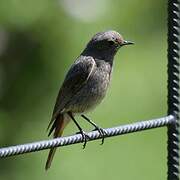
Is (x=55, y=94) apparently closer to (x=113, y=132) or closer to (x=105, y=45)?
(x=105, y=45)

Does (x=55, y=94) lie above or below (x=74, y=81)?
below

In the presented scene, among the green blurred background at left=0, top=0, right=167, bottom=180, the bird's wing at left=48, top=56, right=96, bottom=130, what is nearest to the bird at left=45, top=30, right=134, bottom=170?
the bird's wing at left=48, top=56, right=96, bottom=130

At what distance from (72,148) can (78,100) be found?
4.08 m

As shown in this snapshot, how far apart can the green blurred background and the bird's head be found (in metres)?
3.41

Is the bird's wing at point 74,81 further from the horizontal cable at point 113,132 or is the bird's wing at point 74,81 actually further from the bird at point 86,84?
the horizontal cable at point 113,132

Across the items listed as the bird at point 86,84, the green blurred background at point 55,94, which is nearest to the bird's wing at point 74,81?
the bird at point 86,84

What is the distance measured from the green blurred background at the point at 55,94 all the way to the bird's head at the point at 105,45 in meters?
3.41

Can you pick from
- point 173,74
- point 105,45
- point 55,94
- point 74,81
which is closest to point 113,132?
point 173,74

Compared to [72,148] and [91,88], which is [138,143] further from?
[91,88]

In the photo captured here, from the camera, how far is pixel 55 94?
8922mm

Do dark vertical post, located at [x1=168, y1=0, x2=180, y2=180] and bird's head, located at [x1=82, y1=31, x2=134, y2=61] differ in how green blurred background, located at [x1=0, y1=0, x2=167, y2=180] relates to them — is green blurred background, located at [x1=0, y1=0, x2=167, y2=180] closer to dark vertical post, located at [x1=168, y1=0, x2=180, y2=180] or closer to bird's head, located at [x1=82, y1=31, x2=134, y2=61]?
bird's head, located at [x1=82, y1=31, x2=134, y2=61]

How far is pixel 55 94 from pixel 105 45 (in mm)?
4003

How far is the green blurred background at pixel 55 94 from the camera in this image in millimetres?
8484

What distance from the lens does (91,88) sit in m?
4.84
